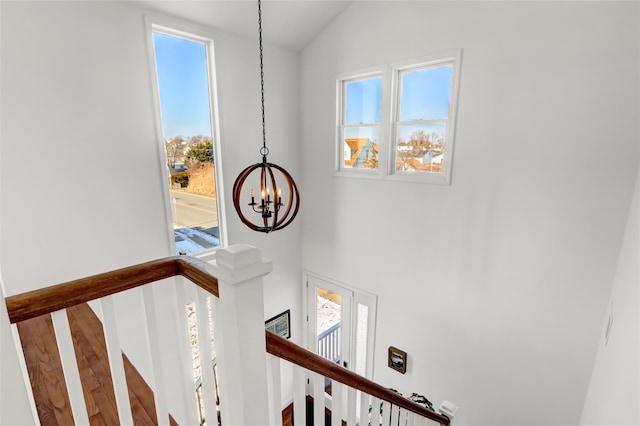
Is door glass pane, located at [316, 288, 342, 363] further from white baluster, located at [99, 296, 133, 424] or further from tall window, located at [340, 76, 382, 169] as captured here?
white baluster, located at [99, 296, 133, 424]

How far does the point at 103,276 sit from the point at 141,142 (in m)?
2.70

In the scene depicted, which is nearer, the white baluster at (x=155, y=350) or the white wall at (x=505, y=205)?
the white baluster at (x=155, y=350)

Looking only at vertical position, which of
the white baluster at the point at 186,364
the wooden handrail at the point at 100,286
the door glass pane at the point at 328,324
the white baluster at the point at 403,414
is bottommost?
the door glass pane at the point at 328,324

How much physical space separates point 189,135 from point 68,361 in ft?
10.5

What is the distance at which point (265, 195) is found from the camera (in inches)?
107

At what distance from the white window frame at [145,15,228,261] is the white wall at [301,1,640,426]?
142 cm

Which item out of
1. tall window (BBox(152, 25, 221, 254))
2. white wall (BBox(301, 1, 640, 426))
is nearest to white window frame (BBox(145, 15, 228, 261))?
tall window (BBox(152, 25, 221, 254))

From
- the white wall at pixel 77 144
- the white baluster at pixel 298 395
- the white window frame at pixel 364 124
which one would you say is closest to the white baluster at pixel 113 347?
the white baluster at pixel 298 395

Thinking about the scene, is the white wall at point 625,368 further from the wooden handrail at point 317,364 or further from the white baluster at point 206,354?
the white baluster at point 206,354

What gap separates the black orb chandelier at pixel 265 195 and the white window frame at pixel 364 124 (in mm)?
852

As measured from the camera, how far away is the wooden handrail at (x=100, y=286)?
2.60ft

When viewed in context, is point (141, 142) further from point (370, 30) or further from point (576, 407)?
point (576, 407)

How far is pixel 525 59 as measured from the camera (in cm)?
288

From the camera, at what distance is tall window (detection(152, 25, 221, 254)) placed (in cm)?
340
